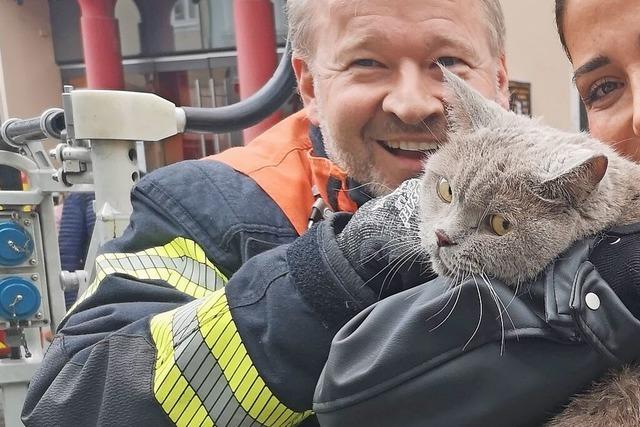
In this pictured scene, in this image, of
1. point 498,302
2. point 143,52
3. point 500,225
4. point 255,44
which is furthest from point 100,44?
point 498,302

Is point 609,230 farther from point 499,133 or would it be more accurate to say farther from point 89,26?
point 89,26

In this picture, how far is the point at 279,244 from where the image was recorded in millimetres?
1086

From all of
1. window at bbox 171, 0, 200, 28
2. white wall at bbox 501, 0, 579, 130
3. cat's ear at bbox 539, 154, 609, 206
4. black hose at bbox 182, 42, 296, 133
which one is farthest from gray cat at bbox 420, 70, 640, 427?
window at bbox 171, 0, 200, 28

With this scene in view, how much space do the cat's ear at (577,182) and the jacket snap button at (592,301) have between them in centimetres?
17

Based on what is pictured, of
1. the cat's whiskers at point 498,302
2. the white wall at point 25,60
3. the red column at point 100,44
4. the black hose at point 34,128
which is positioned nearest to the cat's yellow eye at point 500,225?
the cat's whiskers at point 498,302

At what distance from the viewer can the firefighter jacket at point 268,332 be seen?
682 mm

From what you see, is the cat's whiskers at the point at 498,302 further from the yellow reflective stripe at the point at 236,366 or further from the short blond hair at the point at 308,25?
the short blond hair at the point at 308,25

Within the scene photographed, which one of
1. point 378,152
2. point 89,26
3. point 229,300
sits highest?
point 89,26

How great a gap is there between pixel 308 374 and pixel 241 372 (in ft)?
0.30

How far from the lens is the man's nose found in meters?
1.11

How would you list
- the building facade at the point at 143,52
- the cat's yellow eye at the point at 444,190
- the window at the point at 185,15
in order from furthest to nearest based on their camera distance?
the window at the point at 185,15, the building facade at the point at 143,52, the cat's yellow eye at the point at 444,190

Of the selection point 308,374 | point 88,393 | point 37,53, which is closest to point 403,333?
point 308,374

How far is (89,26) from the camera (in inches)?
247

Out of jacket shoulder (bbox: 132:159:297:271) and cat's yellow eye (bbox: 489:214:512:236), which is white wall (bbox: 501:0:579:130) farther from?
cat's yellow eye (bbox: 489:214:512:236)
